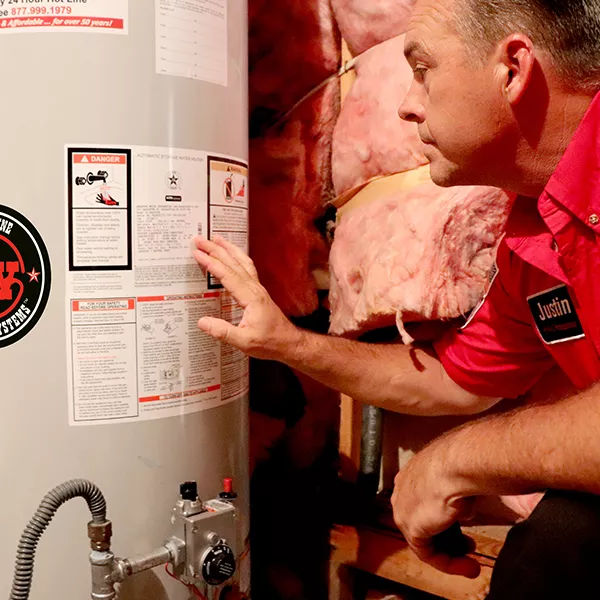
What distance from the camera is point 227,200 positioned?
3.01ft

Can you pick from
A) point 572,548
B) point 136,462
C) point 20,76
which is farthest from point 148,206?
point 572,548

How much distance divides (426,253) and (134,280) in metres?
0.47

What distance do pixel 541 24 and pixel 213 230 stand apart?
486 mm

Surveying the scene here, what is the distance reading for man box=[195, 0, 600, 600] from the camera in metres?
0.59

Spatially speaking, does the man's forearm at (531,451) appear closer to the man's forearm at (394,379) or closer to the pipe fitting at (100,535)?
the man's forearm at (394,379)

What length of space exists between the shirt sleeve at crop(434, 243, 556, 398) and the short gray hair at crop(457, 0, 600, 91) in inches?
10.9

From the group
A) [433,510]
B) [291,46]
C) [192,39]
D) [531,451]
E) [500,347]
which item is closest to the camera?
[531,451]

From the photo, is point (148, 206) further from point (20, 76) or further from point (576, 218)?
point (576, 218)

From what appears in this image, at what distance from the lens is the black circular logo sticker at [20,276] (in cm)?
77

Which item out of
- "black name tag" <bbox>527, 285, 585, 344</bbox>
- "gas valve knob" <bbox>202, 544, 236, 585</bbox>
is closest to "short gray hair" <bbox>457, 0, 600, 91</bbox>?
"black name tag" <bbox>527, 285, 585, 344</bbox>

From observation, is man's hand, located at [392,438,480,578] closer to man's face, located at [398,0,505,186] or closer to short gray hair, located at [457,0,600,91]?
man's face, located at [398,0,505,186]

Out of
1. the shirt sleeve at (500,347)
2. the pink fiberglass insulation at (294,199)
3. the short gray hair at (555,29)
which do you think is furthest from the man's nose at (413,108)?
the pink fiberglass insulation at (294,199)

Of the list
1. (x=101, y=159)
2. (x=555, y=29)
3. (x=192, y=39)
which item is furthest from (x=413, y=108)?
(x=101, y=159)

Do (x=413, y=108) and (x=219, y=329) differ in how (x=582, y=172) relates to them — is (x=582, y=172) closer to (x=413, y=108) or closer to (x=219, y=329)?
(x=413, y=108)
